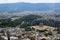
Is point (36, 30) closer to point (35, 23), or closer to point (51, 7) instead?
point (35, 23)

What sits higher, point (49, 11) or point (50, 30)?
point (49, 11)

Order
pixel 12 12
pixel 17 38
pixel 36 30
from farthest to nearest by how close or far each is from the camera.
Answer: pixel 12 12, pixel 36 30, pixel 17 38

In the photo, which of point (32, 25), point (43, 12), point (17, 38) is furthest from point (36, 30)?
point (17, 38)

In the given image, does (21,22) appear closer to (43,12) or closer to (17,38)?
(43,12)

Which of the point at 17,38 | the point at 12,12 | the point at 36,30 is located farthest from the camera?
the point at 12,12

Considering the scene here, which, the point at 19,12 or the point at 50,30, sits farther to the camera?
the point at 19,12

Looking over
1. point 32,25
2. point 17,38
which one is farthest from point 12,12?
point 17,38
